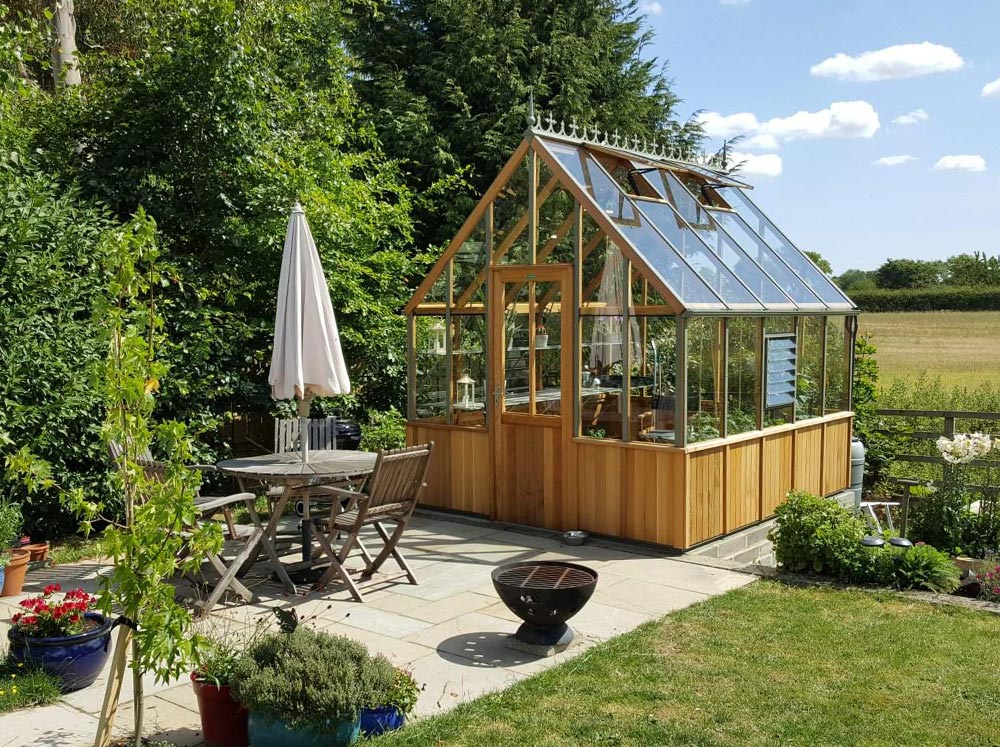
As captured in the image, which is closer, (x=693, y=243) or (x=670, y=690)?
(x=670, y=690)

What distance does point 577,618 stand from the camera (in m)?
6.17

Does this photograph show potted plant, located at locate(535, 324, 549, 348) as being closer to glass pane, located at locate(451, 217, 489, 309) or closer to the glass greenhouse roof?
glass pane, located at locate(451, 217, 489, 309)

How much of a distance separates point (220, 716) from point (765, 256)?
7495 mm

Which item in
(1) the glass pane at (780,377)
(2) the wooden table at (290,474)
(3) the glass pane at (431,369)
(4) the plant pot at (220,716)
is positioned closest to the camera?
(4) the plant pot at (220,716)

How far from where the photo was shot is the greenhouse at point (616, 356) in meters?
8.02

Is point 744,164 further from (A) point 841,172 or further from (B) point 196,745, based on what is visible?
(A) point 841,172

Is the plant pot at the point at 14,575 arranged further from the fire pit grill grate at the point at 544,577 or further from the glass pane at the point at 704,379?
the glass pane at the point at 704,379

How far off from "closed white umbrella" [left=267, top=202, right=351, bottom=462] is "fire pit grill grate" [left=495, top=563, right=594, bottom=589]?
2.10 metres

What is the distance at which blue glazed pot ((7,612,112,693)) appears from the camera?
4.84m

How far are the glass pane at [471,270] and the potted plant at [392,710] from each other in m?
5.19

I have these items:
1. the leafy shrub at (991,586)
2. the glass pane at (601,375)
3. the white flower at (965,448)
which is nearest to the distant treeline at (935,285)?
the white flower at (965,448)

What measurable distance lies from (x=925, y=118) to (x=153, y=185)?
847 inches

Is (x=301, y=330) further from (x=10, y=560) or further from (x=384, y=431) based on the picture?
(x=384, y=431)

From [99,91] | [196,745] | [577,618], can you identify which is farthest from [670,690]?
[99,91]
